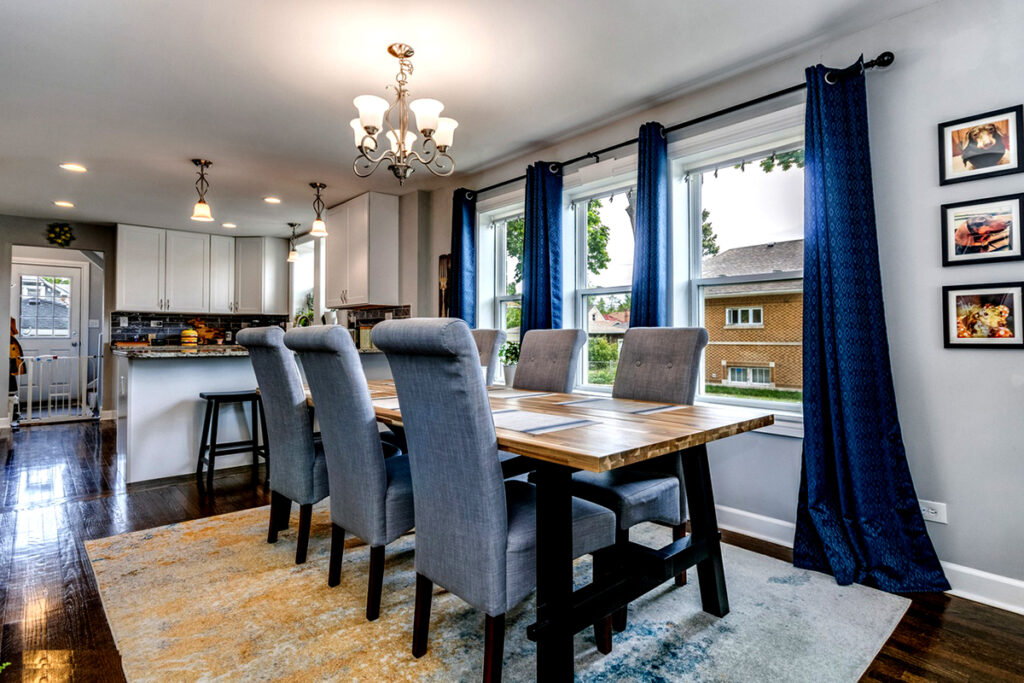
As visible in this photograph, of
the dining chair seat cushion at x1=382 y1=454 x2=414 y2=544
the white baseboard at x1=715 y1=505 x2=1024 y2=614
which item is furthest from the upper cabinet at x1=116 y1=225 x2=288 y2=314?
the white baseboard at x1=715 y1=505 x2=1024 y2=614

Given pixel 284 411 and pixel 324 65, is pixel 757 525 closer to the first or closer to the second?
pixel 284 411

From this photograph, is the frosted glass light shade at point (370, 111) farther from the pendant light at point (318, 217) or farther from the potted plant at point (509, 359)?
the pendant light at point (318, 217)

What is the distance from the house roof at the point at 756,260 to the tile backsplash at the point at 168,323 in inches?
245

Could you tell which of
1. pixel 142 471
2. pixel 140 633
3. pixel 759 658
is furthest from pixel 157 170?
pixel 759 658

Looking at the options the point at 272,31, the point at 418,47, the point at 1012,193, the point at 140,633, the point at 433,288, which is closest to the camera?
the point at 140,633

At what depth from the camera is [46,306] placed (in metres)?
7.61

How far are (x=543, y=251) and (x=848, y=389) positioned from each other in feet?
6.93

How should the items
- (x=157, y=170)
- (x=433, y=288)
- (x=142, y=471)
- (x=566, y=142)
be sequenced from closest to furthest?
(x=142, y=471)
(x=566, y=142)
(x=157, y=170)
(x=433, y=288)

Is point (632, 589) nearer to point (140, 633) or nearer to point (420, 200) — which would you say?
point (140, 633)

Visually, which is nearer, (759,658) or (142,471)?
(759,658)

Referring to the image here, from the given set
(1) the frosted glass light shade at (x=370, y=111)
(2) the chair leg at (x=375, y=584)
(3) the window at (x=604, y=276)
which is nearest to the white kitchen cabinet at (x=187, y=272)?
(3) the window at (x=604, y=276)

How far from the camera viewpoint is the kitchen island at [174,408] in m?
3.59

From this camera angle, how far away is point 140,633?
1817mm

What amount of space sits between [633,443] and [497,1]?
1937mm
